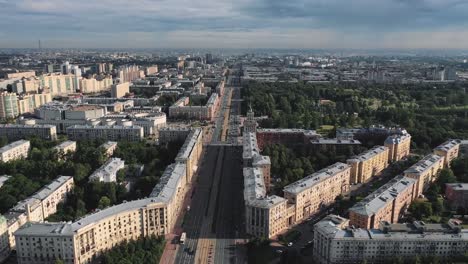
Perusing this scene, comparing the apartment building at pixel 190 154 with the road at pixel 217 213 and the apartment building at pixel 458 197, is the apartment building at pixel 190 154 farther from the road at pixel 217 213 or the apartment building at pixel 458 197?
the apartment building at pixel 458 197

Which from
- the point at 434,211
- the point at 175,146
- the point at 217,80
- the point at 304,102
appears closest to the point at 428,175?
the point at 434,211

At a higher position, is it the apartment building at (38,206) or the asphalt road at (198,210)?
the apartment building at (38,206)

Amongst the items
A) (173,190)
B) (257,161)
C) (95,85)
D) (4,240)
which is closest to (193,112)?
(257,161)

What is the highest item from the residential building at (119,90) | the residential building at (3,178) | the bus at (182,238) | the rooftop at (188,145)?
the residential building at (119,90)

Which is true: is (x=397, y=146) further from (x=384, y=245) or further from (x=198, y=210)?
(x=198, y=210)

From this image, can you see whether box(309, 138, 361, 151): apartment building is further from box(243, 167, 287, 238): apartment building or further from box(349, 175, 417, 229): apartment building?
box(243, 167, 287, 238): apartment building

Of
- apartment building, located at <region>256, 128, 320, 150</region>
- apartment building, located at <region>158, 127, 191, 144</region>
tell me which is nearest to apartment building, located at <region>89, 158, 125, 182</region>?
apartment building, located at <region>158, 127, 191, 144</region>

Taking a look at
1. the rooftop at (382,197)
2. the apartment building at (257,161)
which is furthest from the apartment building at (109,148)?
the rooftop at (382,197)
